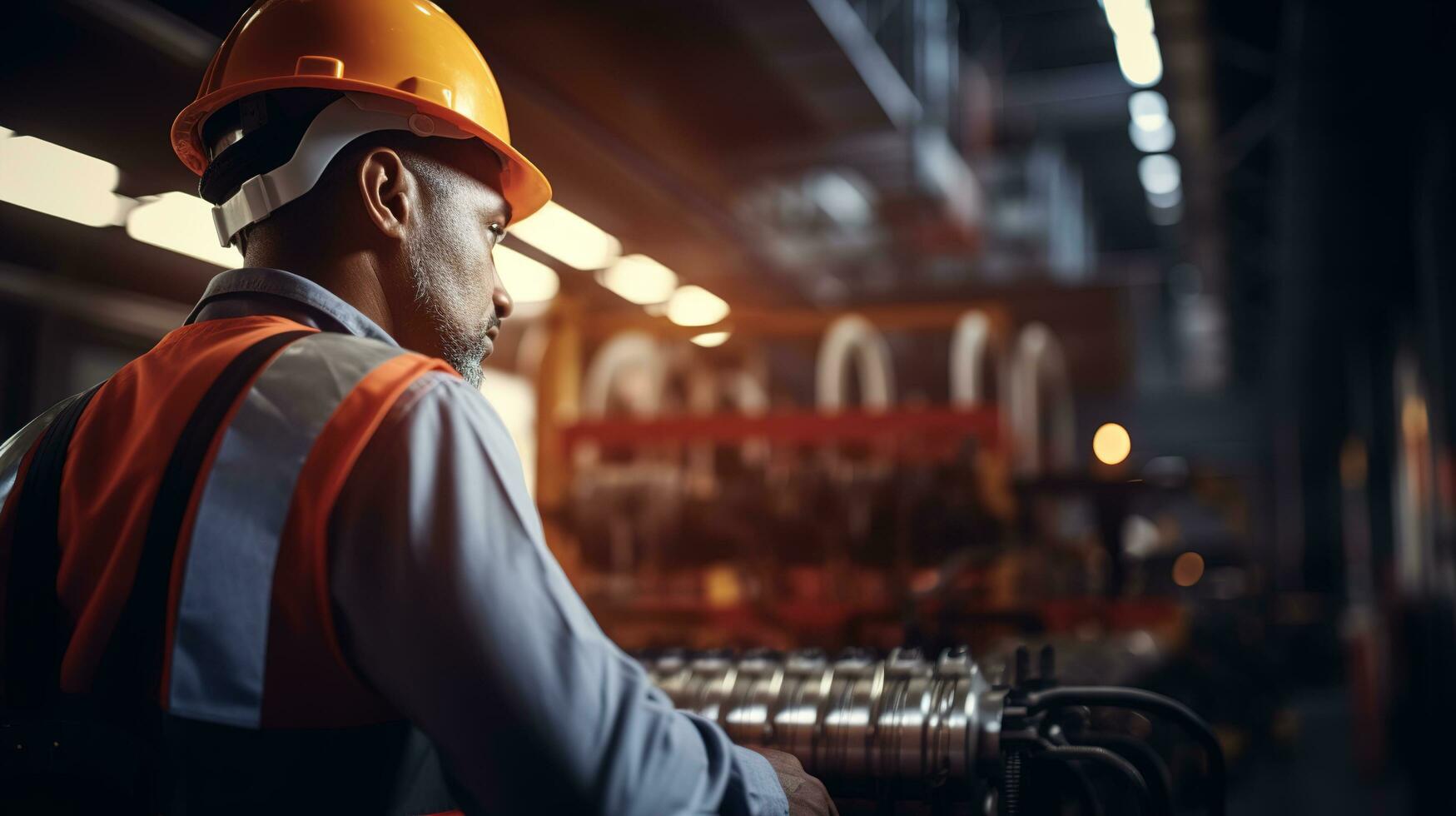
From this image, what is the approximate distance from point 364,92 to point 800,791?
0.97 metres

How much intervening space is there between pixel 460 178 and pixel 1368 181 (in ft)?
22.9

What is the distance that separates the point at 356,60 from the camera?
1.37m

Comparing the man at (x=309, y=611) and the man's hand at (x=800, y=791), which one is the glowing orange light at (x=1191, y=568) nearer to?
the man's hand at (x=800, y=791)

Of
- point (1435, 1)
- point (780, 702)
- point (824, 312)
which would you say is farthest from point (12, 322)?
point (1435, 1)

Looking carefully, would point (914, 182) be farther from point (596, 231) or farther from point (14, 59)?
point (14, 59)

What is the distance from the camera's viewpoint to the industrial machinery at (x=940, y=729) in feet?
5.17

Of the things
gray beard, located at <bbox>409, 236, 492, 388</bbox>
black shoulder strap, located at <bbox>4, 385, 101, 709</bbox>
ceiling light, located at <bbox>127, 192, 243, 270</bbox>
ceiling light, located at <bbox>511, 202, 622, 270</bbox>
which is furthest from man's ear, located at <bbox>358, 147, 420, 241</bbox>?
ceiling light, located at <bbox>511, 202, 622, 270</bbox>

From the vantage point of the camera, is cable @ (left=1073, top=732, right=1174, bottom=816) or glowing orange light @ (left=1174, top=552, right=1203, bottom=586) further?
glowing orange light @ (left=1174, top=552, right=1203, bottom=586)

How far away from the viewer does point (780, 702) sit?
5.75 feet

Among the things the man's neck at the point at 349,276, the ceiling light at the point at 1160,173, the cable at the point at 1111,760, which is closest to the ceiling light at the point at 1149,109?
the ceiling light at the point at 1160,173

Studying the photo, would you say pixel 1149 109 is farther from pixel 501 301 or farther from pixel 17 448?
pixel 17 448

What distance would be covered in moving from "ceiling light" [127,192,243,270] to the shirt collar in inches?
49.1

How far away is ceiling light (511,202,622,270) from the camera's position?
431 cm

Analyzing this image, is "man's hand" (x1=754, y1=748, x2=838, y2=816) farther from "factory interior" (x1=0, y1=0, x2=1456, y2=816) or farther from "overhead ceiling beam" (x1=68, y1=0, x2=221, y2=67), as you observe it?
"overhead ceiling beam" (x1=68, y1=0, x2=221, y2=67)
